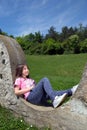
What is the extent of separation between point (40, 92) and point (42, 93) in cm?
6

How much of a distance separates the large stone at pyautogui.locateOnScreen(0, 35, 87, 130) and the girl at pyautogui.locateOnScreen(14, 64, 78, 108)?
14 cm

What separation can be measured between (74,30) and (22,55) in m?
112

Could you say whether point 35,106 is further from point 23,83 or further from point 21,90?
point 23,83

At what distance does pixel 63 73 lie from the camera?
91.2 ft

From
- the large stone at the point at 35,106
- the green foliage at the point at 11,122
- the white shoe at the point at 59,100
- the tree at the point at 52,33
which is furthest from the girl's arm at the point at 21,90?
the tree at the point at 52,33

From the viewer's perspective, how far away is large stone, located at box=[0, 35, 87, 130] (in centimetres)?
556

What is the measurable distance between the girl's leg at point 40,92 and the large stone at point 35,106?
0.15 metres

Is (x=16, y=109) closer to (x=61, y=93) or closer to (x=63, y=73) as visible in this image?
(x=61, y=93)

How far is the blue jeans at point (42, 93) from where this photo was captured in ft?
21.0

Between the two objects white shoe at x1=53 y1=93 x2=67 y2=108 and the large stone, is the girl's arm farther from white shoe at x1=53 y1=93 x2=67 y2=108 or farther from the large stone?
white shoe at x1=53 y1=93 x2=67 y2=108

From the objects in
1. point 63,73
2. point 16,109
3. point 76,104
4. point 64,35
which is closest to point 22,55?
point 16,109

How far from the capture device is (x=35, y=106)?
6.74 metres

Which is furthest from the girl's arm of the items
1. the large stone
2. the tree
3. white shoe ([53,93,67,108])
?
the tree

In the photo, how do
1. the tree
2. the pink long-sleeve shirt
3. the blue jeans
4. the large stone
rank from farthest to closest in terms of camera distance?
the tree < the pink long-sleeve shirt < the blue jeans < the large stone
